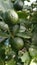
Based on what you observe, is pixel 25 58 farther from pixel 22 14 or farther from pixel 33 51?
pixel 22 14

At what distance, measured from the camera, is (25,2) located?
130 centimetres

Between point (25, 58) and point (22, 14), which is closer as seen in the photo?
point (25, 58)

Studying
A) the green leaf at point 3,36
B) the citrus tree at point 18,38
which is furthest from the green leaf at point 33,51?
the green leaf at point 3,36

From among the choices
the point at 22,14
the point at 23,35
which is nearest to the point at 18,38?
the point at 23,35

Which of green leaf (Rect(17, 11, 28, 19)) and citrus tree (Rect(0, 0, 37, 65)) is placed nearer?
citrus tree (Rect(0, 0, 37, 65))

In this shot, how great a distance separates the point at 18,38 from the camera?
107 centimetres

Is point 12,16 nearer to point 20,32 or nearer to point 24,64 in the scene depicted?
point 20,32

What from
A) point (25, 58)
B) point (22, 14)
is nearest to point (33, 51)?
point (25, 58)

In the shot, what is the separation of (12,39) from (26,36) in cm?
6

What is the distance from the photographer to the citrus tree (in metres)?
1.03

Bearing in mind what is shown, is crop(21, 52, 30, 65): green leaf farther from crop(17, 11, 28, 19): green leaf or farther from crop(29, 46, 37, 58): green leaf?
crop(17, 11, 28, 19): green leaf

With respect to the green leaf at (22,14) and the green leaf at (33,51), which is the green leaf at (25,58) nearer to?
the green leaf at (33,51)

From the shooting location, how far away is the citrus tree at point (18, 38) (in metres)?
1.03

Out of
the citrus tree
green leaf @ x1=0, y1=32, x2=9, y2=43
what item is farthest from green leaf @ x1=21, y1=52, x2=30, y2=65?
green leaf @ x1=0, y1=32, x2=9, y2=43
